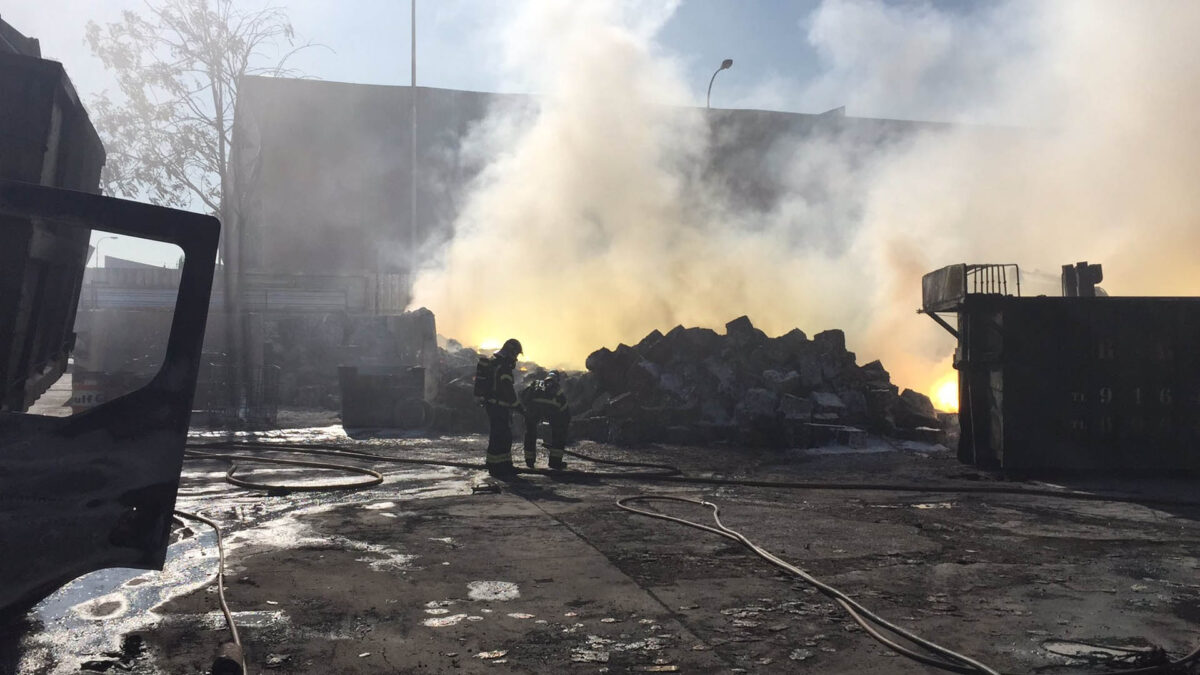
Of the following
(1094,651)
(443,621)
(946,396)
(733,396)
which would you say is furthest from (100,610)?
(946,396)

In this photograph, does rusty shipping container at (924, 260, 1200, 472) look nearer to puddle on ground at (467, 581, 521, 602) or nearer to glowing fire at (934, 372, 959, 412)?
glowing fire at (934, 372, 959, 412)

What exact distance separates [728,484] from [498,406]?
9.12ft

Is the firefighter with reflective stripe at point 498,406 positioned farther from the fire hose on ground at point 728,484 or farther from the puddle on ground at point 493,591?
the puddle on ground at point 493,591

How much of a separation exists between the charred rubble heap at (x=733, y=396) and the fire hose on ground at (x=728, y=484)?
7.59ft

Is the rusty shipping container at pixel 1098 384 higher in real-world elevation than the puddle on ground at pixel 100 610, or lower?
higher

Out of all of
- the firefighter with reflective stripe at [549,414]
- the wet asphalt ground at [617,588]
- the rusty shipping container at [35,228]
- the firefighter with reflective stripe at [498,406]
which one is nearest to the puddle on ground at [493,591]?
the wet asphalt ground at [617,588]

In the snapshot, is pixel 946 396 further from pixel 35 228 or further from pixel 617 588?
pixel 35 228

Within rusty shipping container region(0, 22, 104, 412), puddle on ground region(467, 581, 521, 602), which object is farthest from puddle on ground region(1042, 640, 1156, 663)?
rusty shipping container region(0, 22, 104, 412)

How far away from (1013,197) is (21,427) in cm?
2497

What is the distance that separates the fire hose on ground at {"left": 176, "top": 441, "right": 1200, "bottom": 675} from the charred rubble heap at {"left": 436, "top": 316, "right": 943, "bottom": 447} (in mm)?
2313

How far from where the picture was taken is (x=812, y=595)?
4969 mm

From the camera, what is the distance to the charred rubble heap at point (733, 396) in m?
13.5

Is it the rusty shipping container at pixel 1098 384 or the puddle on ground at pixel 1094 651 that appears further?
the rusty shipping container at pixel 1098 384

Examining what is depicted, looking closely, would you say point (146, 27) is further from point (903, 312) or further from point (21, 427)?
point (21, 427)
